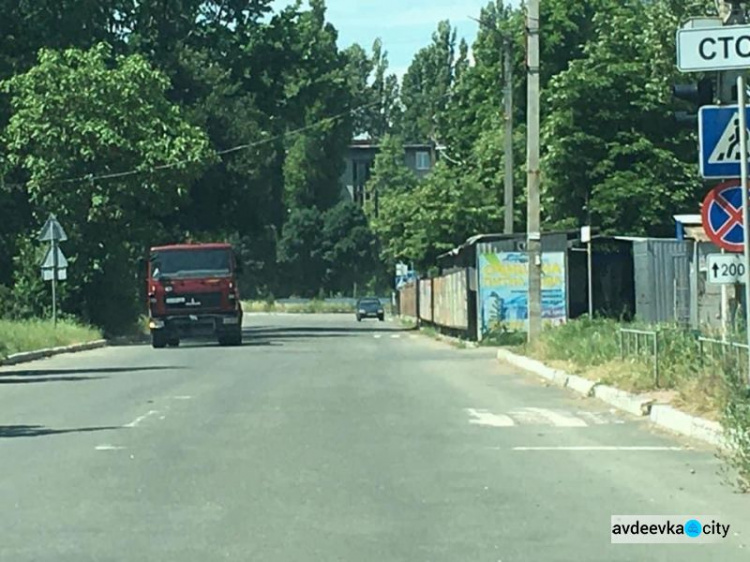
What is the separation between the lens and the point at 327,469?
12.9m

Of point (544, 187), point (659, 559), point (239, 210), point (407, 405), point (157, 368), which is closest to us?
point (659, 559)

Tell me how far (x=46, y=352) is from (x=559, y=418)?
19.6m

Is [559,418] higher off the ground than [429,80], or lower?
lower

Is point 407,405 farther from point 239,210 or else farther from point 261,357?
point 239,210

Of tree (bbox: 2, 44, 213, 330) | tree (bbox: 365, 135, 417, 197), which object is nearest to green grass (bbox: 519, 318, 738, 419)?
tree (bbox: 2, 44, 213, 330)

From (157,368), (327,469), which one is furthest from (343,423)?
(157,368)

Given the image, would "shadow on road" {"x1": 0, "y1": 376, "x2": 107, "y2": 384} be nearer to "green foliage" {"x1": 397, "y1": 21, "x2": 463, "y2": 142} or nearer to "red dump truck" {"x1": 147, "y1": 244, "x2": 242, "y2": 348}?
"red dump truck" {"x1": 147, "y1": 244, "x2": 242, "y2": 348}

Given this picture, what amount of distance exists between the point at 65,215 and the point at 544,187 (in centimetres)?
1397

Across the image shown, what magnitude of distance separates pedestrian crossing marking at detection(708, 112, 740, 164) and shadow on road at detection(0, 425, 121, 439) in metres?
7.11

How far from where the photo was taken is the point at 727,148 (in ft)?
46.1

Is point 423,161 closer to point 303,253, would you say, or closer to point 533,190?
point 303,253

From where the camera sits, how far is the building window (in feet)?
434

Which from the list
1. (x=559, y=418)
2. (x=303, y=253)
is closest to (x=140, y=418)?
(x=559, y=418)

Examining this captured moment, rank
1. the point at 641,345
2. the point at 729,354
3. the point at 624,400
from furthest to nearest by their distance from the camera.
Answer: the point at 641,345, the point at 624,400, the point at 729,354
